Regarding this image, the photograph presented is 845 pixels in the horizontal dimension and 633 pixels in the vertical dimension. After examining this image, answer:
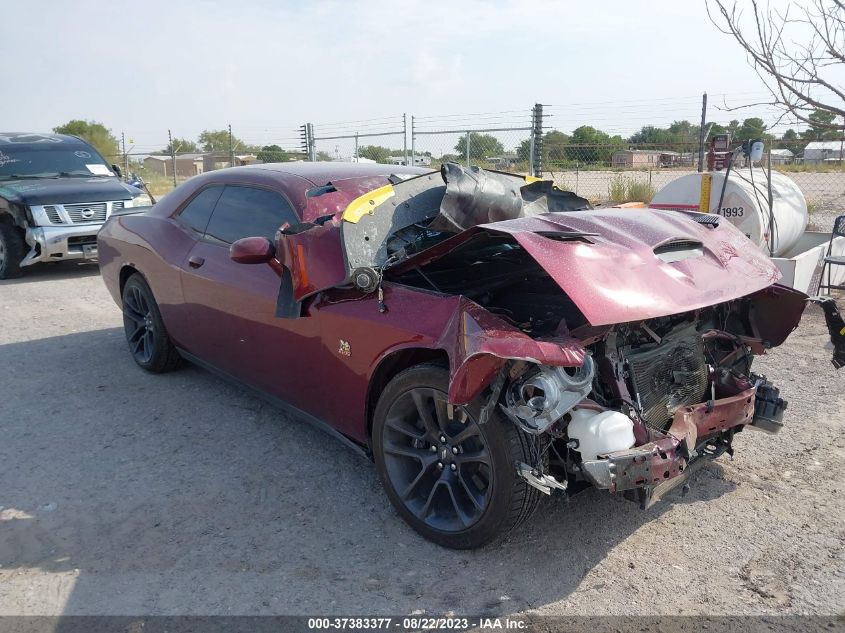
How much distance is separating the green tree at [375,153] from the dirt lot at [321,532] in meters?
14.1

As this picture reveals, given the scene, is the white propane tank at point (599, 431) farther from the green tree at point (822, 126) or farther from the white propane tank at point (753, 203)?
the green tree at point (822, 126)

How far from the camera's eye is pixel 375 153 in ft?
60.8

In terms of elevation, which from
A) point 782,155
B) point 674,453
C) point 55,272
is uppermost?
point 782,155

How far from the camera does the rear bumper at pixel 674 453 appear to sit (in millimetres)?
2641

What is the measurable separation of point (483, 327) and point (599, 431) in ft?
1.97

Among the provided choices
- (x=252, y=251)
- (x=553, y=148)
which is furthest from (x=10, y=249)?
(x=553, y=148)

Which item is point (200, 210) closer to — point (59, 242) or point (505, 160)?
point (59, 242)

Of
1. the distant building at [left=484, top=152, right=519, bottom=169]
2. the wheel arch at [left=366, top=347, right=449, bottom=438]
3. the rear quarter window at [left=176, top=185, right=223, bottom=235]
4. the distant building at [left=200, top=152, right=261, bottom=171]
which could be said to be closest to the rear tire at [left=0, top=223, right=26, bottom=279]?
the rear quarter window at [left=176, top=185, right=223, bottom=235]

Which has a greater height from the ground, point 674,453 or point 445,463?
point 674,453

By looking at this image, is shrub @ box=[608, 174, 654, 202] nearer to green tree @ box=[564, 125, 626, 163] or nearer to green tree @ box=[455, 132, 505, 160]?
green tree @ box=[564, 125, 626, 163]

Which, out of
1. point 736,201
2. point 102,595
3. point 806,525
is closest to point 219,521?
point 102,595

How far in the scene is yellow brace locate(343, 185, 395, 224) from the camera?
137 inches

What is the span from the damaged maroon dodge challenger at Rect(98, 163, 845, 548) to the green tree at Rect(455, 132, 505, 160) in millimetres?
10860

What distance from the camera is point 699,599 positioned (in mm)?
2764
